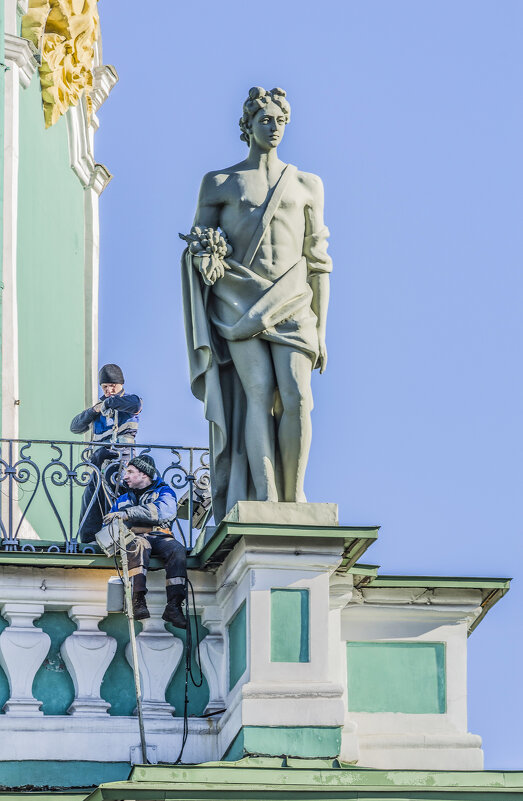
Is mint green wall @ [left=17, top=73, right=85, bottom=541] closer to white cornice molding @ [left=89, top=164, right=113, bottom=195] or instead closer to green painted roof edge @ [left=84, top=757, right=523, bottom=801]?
white cornice molding @ [left=89, top=164, right=113, bottom=195]

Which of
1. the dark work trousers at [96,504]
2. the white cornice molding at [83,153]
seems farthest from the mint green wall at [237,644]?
the white cornice molding at [83,153]

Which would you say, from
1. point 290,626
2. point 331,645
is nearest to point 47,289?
point 331,645

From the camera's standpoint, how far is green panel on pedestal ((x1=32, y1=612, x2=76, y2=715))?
724 inches

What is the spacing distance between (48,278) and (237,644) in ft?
19.3

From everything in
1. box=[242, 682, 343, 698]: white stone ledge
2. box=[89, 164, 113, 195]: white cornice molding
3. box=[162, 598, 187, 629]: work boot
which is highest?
box=[89, 164, 113, 195]: white cornice molding

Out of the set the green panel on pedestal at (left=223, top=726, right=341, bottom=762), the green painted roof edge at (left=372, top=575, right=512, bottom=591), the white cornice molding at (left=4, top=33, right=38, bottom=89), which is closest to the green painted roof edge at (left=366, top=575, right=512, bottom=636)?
the green painted roof edge at (left=372, top=575, right=512, bottom=591)

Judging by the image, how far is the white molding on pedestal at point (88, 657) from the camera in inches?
723

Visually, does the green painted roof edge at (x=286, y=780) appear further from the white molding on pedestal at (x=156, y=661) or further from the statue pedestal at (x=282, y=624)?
the white molding on pedestal at (x=156, y=661)

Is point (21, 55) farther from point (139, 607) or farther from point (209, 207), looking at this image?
point (139, 607)

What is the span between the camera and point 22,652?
18.4 m

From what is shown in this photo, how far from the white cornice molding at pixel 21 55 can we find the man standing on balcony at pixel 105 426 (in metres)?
3.42

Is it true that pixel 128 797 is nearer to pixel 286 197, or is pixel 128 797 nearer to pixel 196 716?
pixel 196 716

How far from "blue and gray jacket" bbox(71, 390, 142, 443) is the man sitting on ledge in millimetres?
1358

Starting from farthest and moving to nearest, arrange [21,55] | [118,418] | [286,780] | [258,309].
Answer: [21,55] → [118,418] → [258,309] → [286,780]
